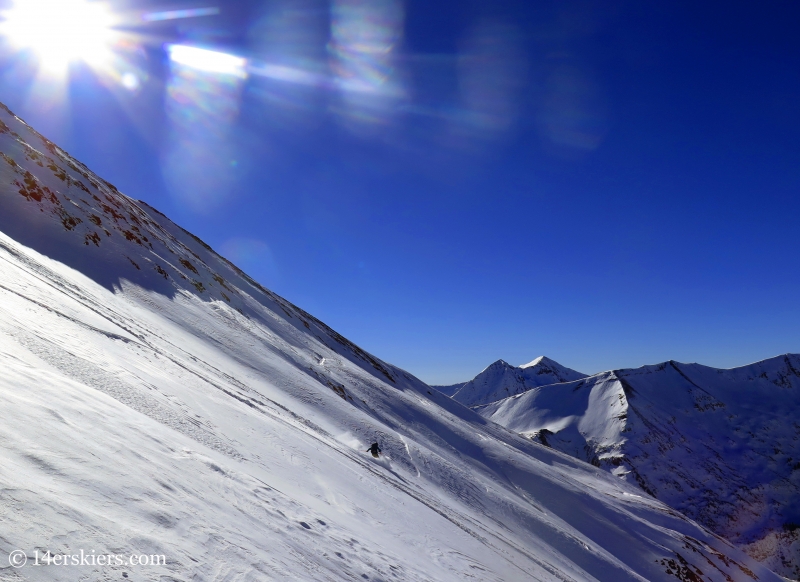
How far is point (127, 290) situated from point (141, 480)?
22.0 meters

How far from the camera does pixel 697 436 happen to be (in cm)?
15475

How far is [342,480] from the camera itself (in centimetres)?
1188

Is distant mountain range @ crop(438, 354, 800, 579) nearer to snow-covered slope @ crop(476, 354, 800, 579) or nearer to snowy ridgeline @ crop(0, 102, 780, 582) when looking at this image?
snow-covered slope @ crop(476, 354, 800, 579)

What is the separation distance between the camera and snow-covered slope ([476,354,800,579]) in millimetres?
121688

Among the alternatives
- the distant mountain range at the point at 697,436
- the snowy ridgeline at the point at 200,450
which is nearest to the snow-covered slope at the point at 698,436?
the distant mountain range at the point at 697,436

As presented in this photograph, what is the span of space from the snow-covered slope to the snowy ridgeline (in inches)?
3436

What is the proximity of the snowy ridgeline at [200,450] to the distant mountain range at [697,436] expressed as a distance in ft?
285

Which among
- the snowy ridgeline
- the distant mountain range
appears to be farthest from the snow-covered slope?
the snowy ridgeline

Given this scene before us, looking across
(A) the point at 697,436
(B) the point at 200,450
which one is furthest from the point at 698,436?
(B) the point at 200,450

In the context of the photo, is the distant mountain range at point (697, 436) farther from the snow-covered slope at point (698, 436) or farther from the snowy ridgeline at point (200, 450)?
the snowy ridgeline at point (200, 450)

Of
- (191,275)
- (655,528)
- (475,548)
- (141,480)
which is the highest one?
(191,275)

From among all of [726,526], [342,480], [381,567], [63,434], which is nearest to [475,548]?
[342,480]

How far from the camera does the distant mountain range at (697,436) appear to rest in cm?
12150

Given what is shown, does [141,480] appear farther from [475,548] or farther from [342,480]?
[475,548]
